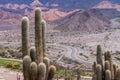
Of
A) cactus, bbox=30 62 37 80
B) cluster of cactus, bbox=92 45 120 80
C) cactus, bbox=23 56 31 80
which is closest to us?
cactus, bbox=30 62 37 80

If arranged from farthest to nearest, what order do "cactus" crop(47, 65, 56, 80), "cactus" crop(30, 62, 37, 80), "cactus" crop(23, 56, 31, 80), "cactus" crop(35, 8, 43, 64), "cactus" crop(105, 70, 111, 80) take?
"cactus" crop(105, 70, 111, 80)
"cactus" crop(47, 65, 56, 80)
"cactus" crop(35, 8, 43, 64)
"cactus" crop(23, 56, 31, 80)
"cactus" crop(30, 62, 37, 80)

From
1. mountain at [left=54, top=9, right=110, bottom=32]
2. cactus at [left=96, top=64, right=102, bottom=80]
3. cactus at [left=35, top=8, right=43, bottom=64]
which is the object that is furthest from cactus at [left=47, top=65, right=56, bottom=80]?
mountain at [left=54, top=9, right=110, bottom=32]

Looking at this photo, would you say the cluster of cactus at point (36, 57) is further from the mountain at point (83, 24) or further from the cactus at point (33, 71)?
the mountain at point (83, 24)

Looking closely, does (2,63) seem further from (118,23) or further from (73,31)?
(118,23)

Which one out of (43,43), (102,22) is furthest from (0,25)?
(43,43)

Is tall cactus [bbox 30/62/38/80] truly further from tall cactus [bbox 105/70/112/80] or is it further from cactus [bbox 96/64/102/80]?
tall cactus [bbox 105/70/112/80]

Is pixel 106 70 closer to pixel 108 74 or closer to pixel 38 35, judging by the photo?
pixel 108 74

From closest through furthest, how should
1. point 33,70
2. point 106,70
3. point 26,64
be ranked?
point 33,70 < point 26,64 < point 106,70

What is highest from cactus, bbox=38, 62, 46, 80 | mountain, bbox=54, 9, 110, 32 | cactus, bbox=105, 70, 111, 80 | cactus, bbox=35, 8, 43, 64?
mountain, bbox=54, 9, 110, 32

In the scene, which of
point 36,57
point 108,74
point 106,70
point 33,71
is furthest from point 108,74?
point 33,71
